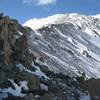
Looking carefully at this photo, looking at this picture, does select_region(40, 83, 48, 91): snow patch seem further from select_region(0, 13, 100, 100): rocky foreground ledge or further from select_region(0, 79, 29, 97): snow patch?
select_region(0, 79, 29, 97): snow patch

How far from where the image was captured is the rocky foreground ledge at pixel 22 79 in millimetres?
42381

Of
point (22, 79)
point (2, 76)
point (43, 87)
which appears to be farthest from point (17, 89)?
point (43, 87)

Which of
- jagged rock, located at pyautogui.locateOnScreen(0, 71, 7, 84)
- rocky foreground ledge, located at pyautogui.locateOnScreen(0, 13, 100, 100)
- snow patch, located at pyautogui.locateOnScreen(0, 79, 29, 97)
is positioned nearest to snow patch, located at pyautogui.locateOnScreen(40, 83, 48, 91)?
rocky foreground ledge, located at pyautogui.locateOnScreen(0, 13, 100, 100)

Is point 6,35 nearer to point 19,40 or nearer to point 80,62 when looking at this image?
point 19,40

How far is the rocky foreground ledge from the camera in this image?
139ft

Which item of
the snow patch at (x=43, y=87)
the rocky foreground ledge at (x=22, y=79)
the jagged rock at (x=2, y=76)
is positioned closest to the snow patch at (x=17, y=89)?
the rocky foreground ledge at (x=22, y=79)

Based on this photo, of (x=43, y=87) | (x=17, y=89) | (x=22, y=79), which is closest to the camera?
(x=17, y=89)

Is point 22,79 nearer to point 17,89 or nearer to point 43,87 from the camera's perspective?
point 17,89

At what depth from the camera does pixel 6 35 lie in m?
53.8

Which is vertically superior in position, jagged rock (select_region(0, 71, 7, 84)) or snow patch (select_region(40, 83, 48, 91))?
jagged rock (select_region(0, 71, 7, 84))

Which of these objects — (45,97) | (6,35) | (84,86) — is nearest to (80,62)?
(84,86)

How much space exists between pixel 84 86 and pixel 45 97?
25.1 metres

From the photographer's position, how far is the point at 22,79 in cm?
4603

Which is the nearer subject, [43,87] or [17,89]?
[17,89]
